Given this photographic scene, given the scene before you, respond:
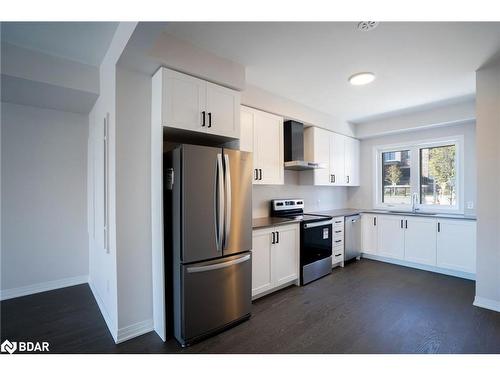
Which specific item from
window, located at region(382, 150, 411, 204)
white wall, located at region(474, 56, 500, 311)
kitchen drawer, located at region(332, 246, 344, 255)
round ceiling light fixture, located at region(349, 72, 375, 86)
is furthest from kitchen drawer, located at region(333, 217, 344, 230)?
round ceiling light fixture, located at region(349, 72, 375, 86)

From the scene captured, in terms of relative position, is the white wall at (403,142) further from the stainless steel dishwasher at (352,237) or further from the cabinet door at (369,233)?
the stainless steel dishwasher at (352,237)

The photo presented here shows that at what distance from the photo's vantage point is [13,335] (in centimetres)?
217

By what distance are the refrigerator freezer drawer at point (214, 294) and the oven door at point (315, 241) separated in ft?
3.80

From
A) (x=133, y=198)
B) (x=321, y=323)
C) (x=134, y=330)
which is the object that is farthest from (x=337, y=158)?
(x=134, y=330)

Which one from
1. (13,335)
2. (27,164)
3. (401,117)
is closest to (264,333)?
(13,335)

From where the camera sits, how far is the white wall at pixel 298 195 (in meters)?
3.68

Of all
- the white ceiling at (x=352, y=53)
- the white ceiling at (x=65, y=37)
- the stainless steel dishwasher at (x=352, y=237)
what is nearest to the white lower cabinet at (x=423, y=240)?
Answer: the stainless steel dishwasher at (x=352, y=237)

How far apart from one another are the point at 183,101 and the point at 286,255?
7.26 ft

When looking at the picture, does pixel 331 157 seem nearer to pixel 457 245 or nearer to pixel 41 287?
pixel 457 245

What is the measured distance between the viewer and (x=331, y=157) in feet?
14.5

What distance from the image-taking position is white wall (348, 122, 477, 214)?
3.82 metres

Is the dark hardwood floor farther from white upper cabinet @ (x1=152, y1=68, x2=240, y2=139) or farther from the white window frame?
white upper cabinet @ (x1=152, y1=68, x2=240, y2=139)

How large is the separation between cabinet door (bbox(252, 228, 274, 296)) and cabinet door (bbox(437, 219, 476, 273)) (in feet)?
9.34
